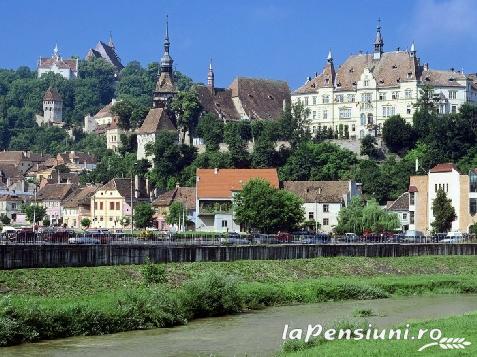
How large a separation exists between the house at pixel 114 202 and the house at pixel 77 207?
1663mm

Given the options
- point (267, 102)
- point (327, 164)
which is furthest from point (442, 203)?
point (267, 102)

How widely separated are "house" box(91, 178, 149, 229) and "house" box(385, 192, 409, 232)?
91.5 ft

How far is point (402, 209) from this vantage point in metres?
93.8

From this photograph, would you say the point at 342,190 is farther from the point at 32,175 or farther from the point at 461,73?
the point at 32,175

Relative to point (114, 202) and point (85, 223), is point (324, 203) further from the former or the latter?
point (85, 223)

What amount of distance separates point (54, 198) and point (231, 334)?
86565 mm

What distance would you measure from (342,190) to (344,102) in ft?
119

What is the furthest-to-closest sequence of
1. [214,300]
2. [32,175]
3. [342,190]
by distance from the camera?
[32,175] → [342,190] → [214,300]

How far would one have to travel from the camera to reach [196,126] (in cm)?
13200

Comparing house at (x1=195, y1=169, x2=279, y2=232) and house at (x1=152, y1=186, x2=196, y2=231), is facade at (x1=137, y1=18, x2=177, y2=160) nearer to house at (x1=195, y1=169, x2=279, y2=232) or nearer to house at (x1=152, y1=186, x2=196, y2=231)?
house at (x1=152, y1=186, x2=196, y2=231)

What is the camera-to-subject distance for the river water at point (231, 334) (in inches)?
1358

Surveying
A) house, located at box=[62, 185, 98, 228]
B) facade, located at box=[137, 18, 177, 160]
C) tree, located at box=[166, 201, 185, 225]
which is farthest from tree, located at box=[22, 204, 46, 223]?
tree, located at box=[166, 201, 185, 225]

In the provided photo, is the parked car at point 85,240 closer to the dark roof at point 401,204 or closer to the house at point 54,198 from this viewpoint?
the dark roof at point 401,204

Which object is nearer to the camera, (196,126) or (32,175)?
(196,126)
